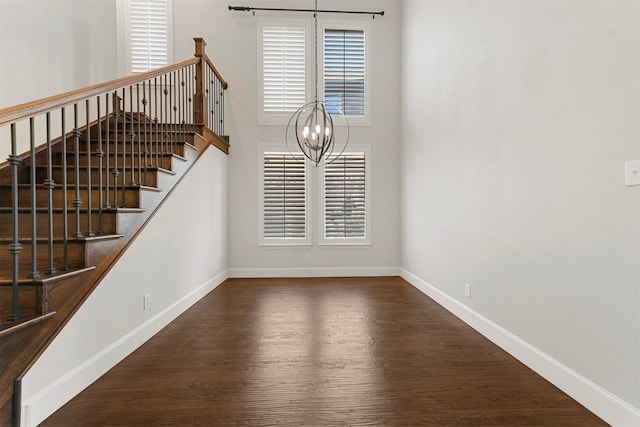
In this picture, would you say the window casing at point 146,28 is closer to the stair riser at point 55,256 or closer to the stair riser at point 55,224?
the stair riser at point 55,224

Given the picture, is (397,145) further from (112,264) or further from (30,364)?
(30,364)

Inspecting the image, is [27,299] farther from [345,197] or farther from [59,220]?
[345,197]

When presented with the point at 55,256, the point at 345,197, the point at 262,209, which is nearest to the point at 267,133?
the point at 262,209

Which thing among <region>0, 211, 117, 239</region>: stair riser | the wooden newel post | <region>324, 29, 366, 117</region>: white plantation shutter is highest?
<region>324, 29, 366, 117</region>: white plantation shutter

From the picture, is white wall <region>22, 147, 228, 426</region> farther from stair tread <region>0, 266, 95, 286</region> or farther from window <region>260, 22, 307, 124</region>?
window <region>260, 22, 307, 124</region>

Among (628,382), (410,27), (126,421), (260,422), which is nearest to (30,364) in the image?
(126,421)

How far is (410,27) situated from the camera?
199 inches

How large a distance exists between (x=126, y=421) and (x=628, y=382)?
2707 mm

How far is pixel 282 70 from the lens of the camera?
543 cm

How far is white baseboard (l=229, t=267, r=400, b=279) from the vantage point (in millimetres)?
5414

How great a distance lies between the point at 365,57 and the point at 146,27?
363 centimetres

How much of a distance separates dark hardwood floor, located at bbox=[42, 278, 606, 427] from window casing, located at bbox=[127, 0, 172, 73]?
14.3 ft

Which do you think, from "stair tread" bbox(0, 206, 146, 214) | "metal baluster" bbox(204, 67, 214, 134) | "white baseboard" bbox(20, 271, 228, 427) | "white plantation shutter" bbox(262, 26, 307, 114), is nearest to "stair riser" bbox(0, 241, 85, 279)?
"stair tread" bbox(0, 206, 146, 214)

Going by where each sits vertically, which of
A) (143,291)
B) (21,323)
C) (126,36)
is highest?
(126,36)
